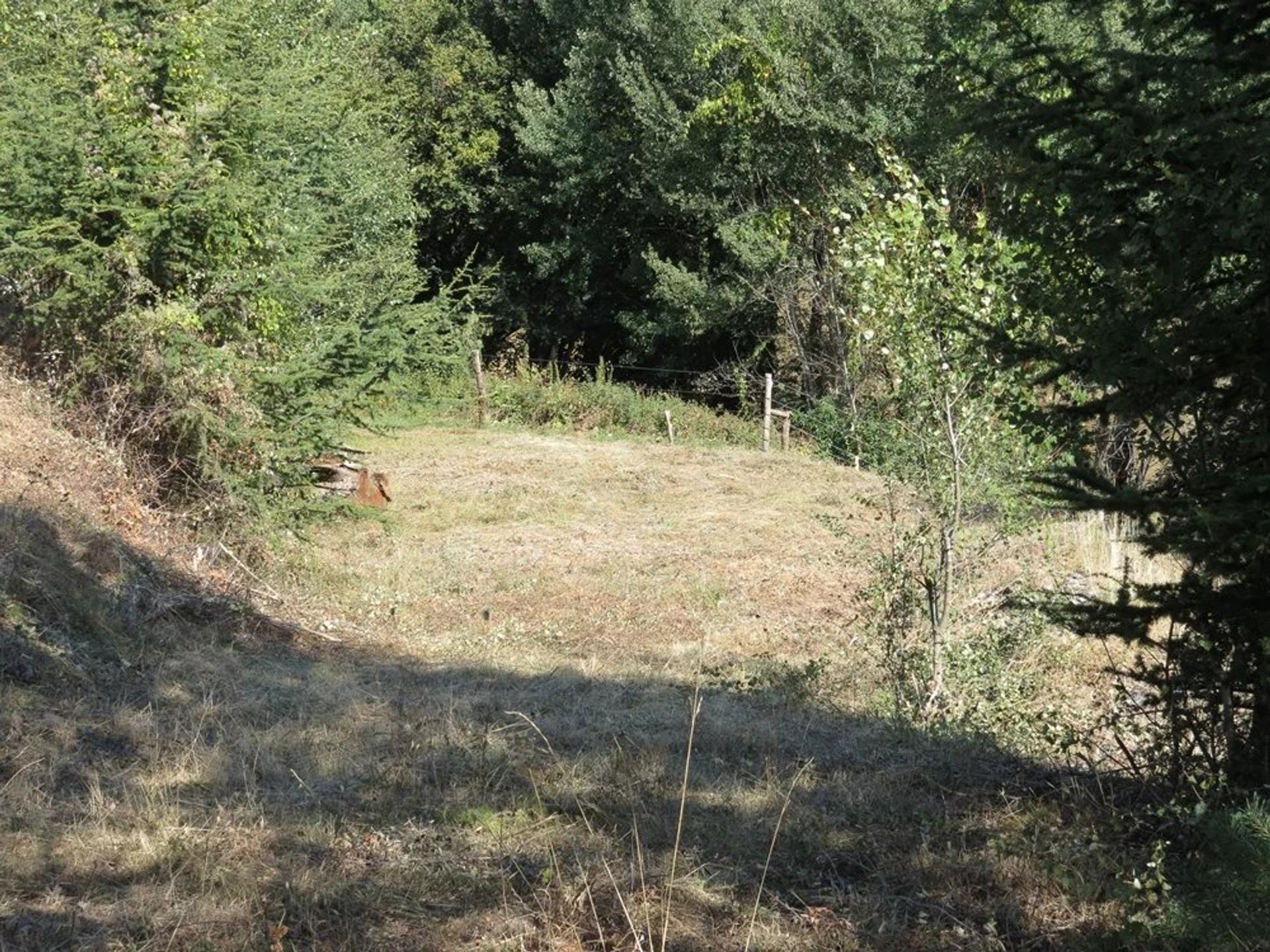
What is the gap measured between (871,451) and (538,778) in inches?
197

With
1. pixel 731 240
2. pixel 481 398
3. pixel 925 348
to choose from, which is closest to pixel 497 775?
pixel 925 348

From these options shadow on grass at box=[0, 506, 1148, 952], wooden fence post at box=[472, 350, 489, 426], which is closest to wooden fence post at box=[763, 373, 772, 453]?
wooden fence post at box=[472, 350, 489, 426]

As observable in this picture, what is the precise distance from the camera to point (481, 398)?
1133 inches

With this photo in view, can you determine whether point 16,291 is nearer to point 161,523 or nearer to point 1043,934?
point 161,523

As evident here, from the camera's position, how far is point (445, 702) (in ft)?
25.2

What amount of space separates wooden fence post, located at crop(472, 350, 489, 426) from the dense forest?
1.87m

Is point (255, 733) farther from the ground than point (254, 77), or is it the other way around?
point (254, 77)

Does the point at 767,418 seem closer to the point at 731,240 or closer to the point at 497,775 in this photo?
the point at 731,240

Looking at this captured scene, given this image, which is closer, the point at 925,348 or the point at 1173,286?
the point at 1173,286

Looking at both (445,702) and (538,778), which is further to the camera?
(445,702)

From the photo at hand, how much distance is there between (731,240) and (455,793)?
81.7 ft

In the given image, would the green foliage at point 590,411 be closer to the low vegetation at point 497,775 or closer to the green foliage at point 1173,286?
the low vegetation at point 497,775

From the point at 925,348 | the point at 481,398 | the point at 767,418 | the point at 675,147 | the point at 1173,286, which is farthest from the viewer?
the point at 675,147

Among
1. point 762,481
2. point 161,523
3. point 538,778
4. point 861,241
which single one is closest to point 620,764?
point 538,778
